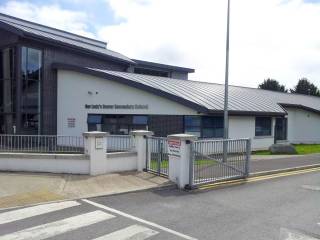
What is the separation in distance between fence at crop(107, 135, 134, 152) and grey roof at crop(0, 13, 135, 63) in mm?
13389

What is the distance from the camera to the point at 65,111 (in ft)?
89.8

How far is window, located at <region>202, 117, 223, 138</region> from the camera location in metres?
23.5

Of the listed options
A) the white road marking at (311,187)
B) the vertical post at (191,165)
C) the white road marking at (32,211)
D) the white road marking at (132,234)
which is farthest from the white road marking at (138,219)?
the white road marking at (311,187)

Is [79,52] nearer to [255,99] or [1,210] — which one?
[255,99]

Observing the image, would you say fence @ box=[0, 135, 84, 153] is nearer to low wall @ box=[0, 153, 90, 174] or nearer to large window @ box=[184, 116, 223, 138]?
low wall @ box=[0, 153, 90, 174]

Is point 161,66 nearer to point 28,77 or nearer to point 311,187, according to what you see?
point 28,77

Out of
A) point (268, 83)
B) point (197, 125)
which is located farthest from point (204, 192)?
point (268, 83)

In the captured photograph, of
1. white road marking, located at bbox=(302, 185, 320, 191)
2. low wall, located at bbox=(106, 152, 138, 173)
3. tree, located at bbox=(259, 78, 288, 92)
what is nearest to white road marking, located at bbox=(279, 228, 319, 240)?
white road marking, located at bbox=(302, 185, 320, 191)

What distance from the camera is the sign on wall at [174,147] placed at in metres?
11.9

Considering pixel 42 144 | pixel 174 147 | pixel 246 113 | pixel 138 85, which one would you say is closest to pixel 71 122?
pixel 138 85

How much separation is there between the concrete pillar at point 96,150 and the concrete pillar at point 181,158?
2.34 meters

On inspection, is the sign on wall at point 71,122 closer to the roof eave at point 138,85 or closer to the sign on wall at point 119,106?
the sign on wall at point 119,106

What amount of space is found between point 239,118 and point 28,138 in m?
14.6

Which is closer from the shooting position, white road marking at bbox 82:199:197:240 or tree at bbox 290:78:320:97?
white road marking at bbox 82:199:197:240
